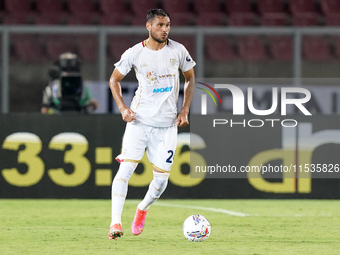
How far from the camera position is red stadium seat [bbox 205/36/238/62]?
919 cm

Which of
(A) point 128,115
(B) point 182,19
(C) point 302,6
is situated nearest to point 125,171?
(A) point 128,115

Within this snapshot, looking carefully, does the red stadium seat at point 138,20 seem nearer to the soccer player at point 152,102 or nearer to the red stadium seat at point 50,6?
the red stadium seat at point 50,6

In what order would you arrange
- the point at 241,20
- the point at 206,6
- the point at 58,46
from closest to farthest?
the point at 58,46 → the point at 241,20 → the point at 206,6

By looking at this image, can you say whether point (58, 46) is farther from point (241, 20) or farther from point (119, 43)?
point (241, 20)

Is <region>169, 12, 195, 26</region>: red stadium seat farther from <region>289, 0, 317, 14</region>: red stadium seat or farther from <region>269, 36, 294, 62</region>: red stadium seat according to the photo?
<region>269, 36, 294, 62</region>: red stadium seat

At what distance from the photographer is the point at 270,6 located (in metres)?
12.8

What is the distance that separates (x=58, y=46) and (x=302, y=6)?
541 cm

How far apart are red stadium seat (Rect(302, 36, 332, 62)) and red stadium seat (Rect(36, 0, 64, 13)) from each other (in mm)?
4939

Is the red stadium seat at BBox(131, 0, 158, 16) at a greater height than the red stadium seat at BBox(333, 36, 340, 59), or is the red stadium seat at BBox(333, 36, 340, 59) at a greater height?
the red stadium seat at BBox(131, 0, 158, 16)

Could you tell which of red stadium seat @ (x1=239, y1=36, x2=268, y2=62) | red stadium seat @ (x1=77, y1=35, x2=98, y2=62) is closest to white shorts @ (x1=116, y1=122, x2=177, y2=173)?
red stadium seat @ (x1=77, y1=35, x2=98, y2=62)

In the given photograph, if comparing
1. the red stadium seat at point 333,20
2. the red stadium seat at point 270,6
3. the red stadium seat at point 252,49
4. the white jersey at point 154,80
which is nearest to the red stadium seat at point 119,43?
the red stadium seat at point 252,49

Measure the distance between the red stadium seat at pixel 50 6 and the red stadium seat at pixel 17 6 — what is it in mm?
194

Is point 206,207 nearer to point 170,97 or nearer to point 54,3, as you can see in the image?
point 170,97

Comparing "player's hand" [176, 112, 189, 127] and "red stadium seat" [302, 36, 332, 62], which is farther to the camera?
→ "red stadium seat" [302, 36, 332, 62]
